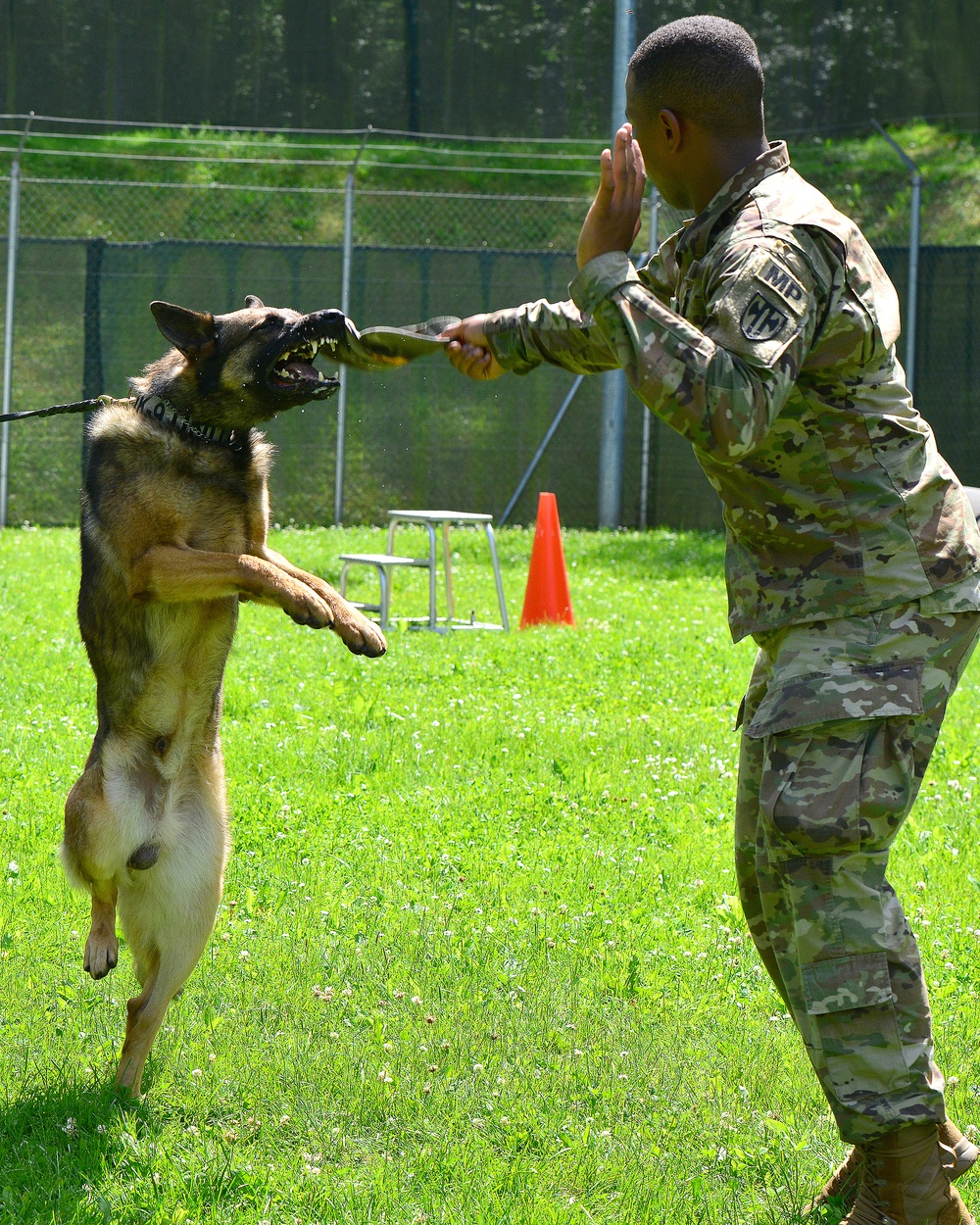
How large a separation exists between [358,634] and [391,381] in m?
12.8

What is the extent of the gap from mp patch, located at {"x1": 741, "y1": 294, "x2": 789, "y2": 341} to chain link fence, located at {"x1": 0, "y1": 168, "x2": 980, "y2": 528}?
1305 cm

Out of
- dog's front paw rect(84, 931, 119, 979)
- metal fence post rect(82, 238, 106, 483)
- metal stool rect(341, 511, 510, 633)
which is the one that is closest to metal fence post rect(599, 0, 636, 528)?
→ metal stool rect(341, 511, 510, 633)

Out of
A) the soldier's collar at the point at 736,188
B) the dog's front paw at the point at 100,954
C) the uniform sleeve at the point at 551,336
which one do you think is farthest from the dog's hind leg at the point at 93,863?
the soldier's collar at the point at 736,188

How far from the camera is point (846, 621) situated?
2699 millimetres

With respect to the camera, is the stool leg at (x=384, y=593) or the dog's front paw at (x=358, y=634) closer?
the dog's front paw at (x=358, y=634)

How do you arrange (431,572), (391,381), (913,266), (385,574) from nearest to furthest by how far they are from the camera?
(385,574)
(431,572)
(913,266)
(391,381)

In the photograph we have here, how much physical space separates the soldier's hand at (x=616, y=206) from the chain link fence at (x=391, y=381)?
12.9m

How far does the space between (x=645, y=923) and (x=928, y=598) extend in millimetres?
2181

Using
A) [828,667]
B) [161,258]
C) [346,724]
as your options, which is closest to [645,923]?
[828,667]

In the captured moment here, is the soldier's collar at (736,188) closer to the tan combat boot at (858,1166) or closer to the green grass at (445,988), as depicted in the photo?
the tan combat boot at (858,1166)

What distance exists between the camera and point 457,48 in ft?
67.3

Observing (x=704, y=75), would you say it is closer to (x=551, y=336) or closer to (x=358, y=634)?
(x=551, y=336)

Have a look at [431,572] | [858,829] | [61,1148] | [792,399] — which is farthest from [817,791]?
[431,572]

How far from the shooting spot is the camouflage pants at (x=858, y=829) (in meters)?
2.61
